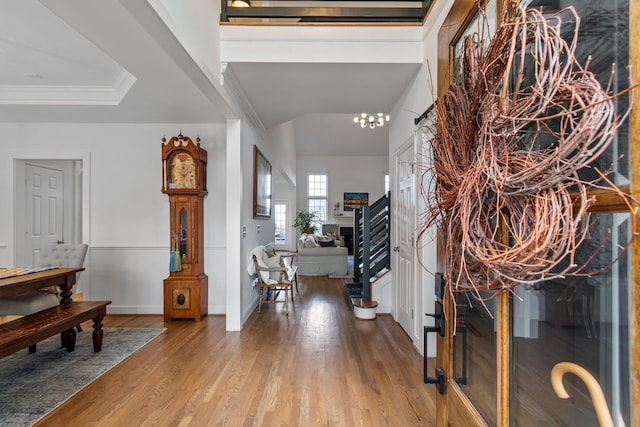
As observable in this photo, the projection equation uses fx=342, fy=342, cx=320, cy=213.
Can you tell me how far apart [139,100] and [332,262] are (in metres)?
5.01

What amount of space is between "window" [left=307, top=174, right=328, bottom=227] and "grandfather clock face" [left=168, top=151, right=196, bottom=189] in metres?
8.82

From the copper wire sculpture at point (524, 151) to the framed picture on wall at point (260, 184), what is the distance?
4024 millimetres

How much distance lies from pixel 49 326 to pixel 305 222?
9.57 metres

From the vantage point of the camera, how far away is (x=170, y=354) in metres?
3.22

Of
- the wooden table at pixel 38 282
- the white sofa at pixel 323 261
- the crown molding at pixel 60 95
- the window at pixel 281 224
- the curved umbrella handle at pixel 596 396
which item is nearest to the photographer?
the curved umbrella handle at pixel 596 396

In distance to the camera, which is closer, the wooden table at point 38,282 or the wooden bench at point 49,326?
the wooden bench at point 49,326

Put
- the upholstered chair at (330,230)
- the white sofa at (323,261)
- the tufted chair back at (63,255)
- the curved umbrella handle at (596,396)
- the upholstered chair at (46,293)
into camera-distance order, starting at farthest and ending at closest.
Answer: the upholstered chair at (330,230)
the white sofa at (323,261)
the tufted chair back at (63,255)
the upholstered chair at (46,293)
the curved umbrella handle at (596,396)

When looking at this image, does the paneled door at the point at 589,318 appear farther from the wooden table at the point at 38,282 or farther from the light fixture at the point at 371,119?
the light fixture at the point at 371,119

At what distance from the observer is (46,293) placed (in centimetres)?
325

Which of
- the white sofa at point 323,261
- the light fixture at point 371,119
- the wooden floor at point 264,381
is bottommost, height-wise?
the wooden floor at point 264,381

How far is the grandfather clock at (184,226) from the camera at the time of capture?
4.21 metres

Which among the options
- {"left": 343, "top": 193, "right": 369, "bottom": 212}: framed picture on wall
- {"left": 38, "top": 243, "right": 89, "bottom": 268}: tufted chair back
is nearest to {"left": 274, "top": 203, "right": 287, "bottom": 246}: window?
{"left": 343, "top": 193, "right": 369, "bottom": 212}: framed picture on wall

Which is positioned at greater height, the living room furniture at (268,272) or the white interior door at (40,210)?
the white interior door at (40,210)

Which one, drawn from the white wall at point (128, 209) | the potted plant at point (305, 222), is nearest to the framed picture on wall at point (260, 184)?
the white wall at point (128, 209)
